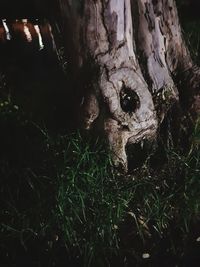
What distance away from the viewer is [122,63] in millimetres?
2707

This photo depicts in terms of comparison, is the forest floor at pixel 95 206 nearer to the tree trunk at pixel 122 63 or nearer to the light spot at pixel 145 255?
the light spot at pixel 145 255

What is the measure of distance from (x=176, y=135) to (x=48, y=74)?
52.4 inches

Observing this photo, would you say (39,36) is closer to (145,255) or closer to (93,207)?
(93,207)

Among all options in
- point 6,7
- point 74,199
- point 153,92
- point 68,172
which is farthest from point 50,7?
point 6,7

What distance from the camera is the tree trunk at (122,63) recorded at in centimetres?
261

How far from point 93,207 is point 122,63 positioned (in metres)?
0.96

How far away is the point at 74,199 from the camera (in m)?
2.61

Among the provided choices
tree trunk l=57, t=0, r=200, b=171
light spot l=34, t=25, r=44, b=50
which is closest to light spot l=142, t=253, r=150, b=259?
tree trunk l=57, t=0, r=200, b=171

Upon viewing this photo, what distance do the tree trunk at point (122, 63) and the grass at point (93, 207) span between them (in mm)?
208

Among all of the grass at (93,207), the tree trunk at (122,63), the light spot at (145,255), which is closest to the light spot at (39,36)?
the tree trunk at (122,63)

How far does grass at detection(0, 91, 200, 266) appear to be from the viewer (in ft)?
8.46

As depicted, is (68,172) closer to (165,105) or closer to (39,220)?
(39,220)

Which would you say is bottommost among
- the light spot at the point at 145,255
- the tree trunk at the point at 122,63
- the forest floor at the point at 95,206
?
the light spot at the point at 145,255

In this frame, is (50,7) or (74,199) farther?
(50,7)
